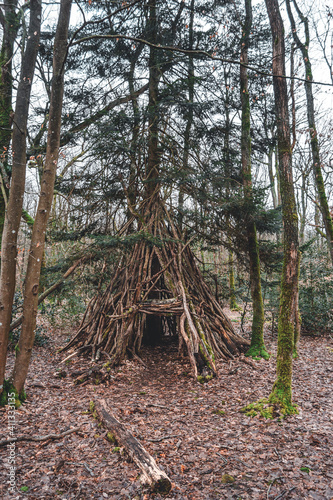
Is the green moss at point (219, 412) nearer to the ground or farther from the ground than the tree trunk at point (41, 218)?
nearer to the ground

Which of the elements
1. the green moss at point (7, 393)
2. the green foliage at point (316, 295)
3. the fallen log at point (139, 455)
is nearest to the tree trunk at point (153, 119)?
the green moss at point (7, 393)

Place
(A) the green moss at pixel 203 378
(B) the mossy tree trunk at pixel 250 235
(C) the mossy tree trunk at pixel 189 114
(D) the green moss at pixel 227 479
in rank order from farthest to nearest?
(B) the mossy tree trunk at pixel 250 235
(C) the mossy tree trunk at pixel 189 114
(A) the green moss at pixel 203 378
(D) the green moss at pixel 227 479

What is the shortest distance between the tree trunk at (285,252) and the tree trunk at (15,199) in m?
3.30

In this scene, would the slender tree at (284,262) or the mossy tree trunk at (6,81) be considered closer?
the slender tree at (284,262)

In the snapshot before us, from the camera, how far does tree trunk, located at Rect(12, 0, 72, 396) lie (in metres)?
3.94

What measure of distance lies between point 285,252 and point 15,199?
11.7ft

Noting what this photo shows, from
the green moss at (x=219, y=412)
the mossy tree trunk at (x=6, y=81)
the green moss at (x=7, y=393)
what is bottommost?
the green moss at (x=219, y=412)

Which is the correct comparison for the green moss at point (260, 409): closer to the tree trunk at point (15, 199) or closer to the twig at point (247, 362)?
the twig at point (247, 362)

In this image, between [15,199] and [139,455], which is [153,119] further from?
[139,455]

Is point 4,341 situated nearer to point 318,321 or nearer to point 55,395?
point 55,395

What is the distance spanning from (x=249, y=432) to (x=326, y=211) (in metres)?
5.68

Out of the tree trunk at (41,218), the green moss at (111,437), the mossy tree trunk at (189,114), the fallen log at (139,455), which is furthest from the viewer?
the mossy tree trunk at (189,114)

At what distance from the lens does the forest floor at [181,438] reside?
2.52m

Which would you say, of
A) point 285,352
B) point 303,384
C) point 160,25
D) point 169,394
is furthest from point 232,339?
point 160,25
